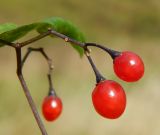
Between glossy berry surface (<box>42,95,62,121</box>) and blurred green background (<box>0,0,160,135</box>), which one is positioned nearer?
glossy berry surface (<box>42,95,62,121</box>)

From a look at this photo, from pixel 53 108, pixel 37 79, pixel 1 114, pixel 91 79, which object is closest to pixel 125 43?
pixel 91 79

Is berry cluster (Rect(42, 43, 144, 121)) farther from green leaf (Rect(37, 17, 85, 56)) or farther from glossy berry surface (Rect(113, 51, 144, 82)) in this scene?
green leaf (Rect(37, 17, 85, 56))

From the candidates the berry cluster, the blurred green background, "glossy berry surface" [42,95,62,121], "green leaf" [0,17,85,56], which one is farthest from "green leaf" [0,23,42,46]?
the blurred green background

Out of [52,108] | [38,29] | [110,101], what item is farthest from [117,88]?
[52,108]

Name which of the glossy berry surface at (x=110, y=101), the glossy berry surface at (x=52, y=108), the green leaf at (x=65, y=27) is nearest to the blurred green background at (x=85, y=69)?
the glossy berry surface at (x=52, y=108)

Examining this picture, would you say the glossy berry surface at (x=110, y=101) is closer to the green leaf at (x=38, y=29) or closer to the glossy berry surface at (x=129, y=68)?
the glossy berry surface at (x=129, y=68)
